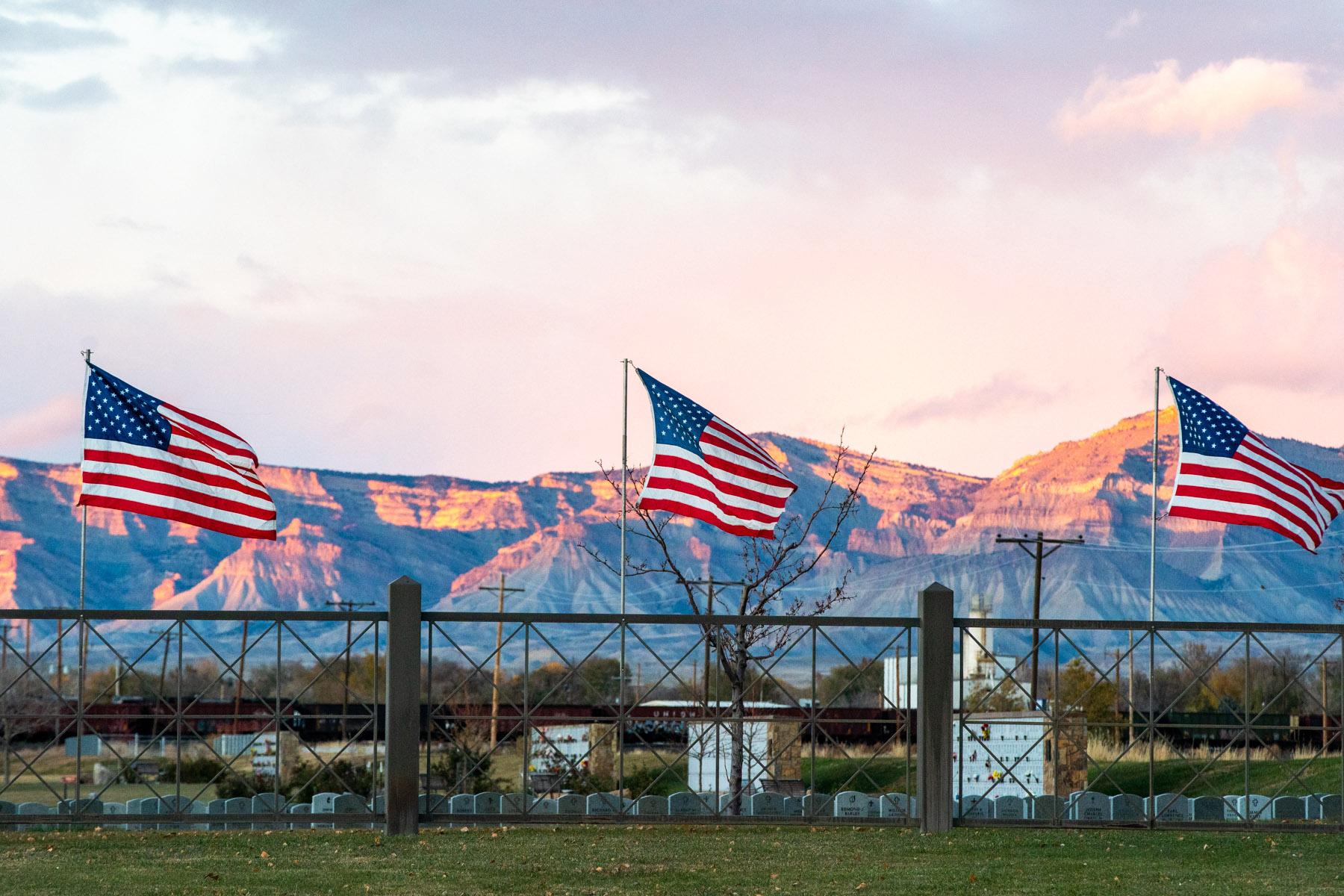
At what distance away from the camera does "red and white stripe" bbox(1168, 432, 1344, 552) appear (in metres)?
21.3

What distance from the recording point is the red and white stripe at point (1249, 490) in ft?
69.8

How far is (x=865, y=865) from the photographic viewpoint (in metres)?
15.0

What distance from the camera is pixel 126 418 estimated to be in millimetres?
20672

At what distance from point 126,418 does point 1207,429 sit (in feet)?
47.4

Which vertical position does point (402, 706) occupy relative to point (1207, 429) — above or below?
below

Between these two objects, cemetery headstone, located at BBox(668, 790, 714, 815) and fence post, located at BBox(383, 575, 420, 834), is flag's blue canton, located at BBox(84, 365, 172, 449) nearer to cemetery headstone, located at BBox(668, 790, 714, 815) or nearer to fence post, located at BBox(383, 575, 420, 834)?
fence post, located at BBox(383, 575, 420, 834)

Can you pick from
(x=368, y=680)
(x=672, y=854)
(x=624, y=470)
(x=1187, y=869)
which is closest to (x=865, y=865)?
(x=672, y=854)

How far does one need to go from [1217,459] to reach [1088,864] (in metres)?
8.07

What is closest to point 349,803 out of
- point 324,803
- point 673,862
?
point 324,803

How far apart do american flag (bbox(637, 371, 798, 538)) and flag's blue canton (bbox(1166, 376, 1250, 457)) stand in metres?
5.53

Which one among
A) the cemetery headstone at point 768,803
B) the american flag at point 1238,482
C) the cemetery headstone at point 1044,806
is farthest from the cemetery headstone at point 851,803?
the american flag at point 1238,482

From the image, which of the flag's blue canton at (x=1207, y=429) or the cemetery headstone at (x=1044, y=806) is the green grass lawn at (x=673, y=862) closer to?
the cemetery headstone at (x=1044, y=806)

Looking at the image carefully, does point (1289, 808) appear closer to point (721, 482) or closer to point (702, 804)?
point (702, 804)

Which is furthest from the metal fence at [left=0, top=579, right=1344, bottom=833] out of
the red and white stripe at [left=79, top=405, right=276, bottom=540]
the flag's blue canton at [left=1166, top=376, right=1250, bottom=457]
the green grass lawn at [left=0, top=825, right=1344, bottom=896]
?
the flag's blue canton at [left=1166, top=376, right=1250, bottom=457]
